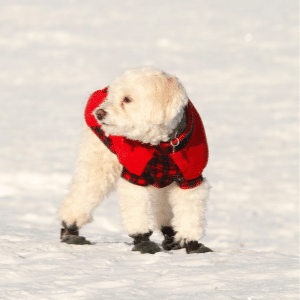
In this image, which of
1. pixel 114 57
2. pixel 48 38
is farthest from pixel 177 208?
pixel 48 38

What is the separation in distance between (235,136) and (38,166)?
5953mm

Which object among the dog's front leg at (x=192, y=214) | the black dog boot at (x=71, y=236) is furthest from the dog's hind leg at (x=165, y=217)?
the black dog boot at (x=71, y=236)

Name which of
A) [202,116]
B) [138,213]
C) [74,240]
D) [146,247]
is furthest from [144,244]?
[202,116]

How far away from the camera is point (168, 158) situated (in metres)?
4.07

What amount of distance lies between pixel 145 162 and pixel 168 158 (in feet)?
0.62

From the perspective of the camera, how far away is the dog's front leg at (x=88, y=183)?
4.55 m

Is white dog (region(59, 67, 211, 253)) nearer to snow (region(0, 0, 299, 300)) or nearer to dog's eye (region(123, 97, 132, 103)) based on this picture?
dog's eye (region(123, 97, 132, 103))

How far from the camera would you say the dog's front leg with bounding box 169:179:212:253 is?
4242 mm

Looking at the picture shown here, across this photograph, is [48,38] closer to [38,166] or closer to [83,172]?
[38,166]

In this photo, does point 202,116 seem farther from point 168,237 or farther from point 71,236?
point 71,236

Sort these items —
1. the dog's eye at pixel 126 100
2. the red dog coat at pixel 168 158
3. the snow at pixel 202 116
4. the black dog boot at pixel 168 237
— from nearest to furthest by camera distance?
1. the snow at pixel 202 116
2. the dog's eye at pixel 126 100
3. the red dog coat at pixel 168 158
4. the black dog boot at pixel 168 237

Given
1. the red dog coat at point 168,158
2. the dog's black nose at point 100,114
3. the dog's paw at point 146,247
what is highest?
the dog's black nose at point 100,114

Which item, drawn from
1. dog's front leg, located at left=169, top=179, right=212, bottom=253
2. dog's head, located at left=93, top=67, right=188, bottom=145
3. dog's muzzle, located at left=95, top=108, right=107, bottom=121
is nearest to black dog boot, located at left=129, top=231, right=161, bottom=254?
dog's front leg, located at left=169, top=179, right=212, bottom=253

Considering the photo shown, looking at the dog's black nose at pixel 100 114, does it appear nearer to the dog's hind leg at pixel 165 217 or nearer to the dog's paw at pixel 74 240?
the dog's hind leg at pixel 165 217
